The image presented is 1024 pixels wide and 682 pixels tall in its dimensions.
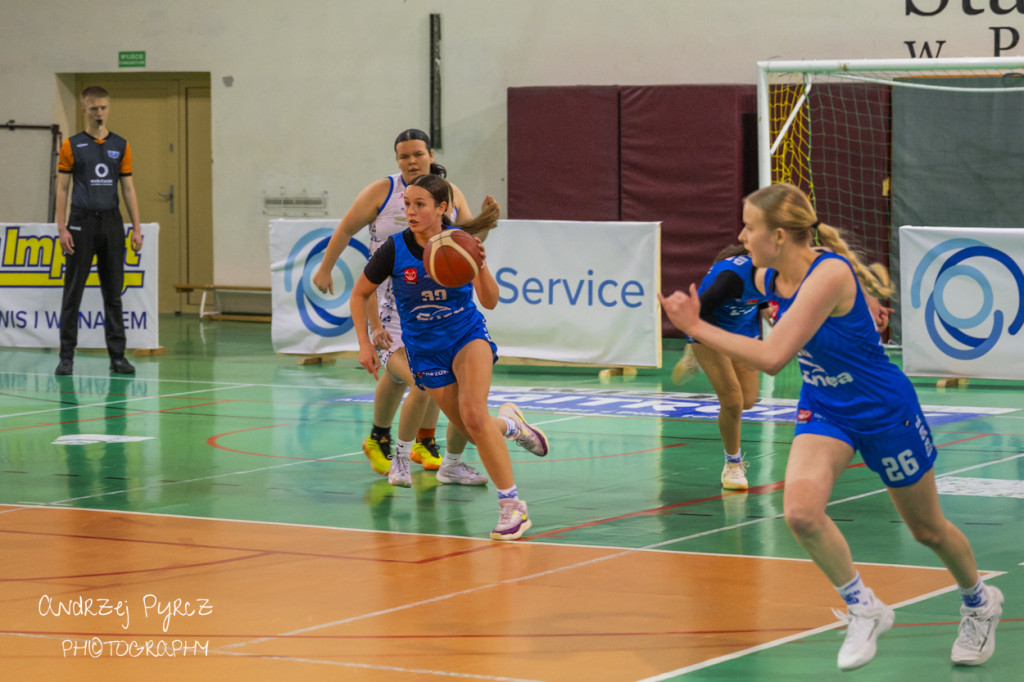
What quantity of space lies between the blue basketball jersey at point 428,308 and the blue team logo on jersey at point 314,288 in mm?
8159

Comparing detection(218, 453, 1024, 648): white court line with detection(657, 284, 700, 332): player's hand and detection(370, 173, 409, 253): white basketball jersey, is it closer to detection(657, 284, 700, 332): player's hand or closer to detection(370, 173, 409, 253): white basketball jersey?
detection(657, 284, 700, 332): player's hand

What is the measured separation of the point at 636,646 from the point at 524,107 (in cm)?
1447

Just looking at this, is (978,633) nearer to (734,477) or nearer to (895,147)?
(734,477)

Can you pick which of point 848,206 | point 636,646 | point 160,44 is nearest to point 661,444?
point 636,646

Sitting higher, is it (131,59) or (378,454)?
(131,59)

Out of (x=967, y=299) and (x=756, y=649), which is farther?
(x=967, y=299)

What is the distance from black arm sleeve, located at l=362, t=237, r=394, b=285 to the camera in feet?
24.6

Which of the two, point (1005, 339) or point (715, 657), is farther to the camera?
point (1005, 339)

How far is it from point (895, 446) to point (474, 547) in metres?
2.62

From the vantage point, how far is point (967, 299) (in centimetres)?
1304

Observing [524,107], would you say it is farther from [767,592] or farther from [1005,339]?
[767,592]

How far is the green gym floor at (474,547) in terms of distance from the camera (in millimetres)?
5078

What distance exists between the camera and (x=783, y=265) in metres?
5.02

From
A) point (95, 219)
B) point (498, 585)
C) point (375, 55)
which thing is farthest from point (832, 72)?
point (498, 585)
